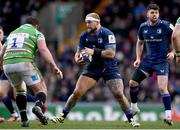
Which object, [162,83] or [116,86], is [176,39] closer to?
[162,83]

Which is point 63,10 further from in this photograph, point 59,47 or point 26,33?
point 26,33

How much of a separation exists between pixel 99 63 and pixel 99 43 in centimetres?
44

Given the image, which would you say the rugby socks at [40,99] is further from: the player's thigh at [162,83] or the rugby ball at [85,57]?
the player's thigh at [162,83]

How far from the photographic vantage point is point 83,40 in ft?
62.0

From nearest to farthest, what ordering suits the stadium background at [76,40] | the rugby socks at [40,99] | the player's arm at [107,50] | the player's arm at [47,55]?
the player's arm at [47,55], the rugby socks at [40,99], the player's arm at [107,50], the stadium background at [76,40]

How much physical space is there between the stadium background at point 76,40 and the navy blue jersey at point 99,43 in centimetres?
706

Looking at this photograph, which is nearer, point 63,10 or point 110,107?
point 110,107

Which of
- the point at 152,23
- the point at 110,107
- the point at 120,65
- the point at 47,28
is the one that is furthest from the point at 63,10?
the point at 152,23

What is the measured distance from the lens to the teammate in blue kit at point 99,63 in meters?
18.6

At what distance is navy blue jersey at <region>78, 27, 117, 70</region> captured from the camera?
61.2ft

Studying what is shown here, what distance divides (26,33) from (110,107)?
8.85m

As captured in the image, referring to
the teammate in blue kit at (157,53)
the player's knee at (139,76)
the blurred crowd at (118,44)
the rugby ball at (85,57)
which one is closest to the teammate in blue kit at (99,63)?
the rugby ball at (85,57)

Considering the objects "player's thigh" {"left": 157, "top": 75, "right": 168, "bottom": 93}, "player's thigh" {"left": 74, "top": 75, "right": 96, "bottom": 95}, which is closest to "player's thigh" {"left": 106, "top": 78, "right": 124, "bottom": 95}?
"player's thigh" {"left": 74, "top": 75, "right": 96, "bottom": 95}

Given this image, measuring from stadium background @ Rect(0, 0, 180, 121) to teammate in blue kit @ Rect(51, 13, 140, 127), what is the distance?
22.9 ft
